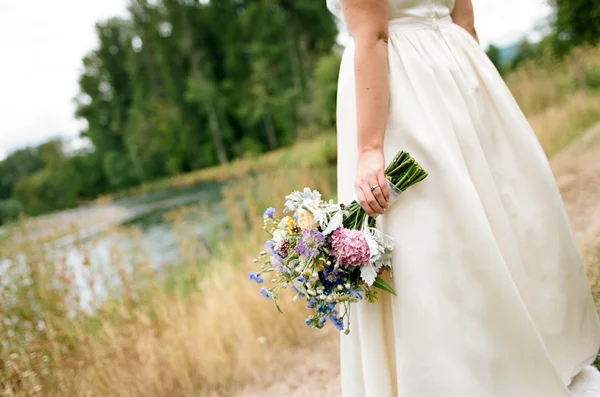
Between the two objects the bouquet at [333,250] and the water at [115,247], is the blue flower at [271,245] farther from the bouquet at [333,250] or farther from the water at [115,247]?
the water at [115,247]

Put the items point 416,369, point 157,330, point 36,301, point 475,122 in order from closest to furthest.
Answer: point 416,369
point 475,122
point 157,330
point 36,301

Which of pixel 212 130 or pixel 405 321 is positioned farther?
pixel 212 130

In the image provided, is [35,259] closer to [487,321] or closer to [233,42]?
[487,321]

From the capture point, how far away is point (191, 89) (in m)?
27.5

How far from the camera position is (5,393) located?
6.59 ft

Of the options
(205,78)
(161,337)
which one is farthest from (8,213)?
(205,78)

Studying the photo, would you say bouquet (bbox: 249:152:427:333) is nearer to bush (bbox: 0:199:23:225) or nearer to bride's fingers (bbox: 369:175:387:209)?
bride's fingers (bbox: 369:175:387:209)


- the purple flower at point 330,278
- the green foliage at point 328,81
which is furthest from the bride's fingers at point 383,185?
the green foliage at point 328,81

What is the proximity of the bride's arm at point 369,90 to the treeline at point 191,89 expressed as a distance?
18.9 m

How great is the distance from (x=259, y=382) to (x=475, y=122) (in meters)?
2.03

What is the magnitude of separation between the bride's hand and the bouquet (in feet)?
0.09

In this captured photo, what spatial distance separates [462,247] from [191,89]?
28.2 metres

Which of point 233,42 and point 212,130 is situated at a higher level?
point 233,42

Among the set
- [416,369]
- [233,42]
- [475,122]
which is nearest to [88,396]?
[416,369]
